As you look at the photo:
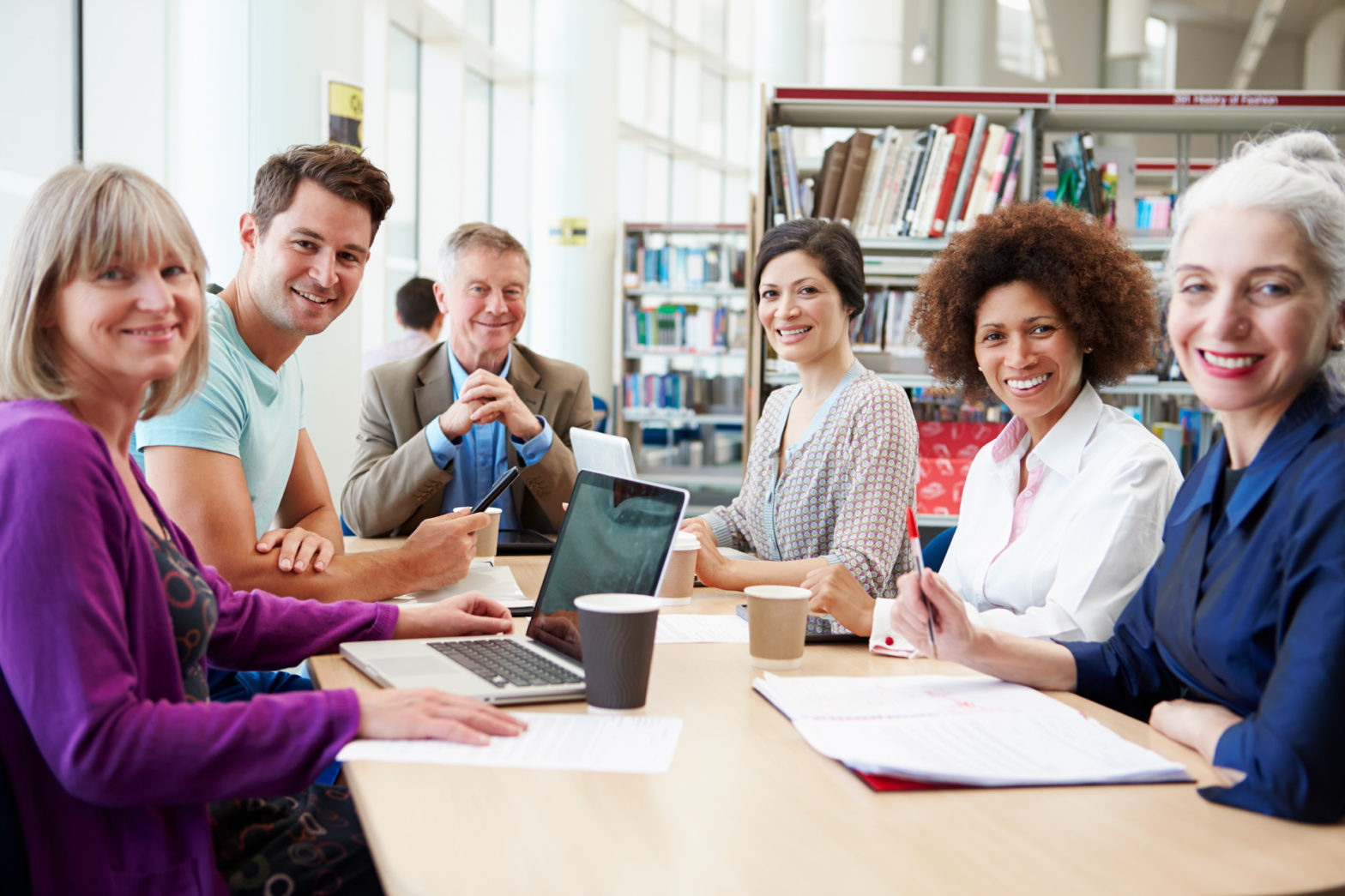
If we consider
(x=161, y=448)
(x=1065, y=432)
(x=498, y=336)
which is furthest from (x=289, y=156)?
(x=1065, y=432)

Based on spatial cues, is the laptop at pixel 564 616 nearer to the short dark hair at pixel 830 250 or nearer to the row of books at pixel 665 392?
the short dark hair at pixel 830 250

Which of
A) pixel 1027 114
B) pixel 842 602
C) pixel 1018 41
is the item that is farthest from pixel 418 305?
pixel 1018 41

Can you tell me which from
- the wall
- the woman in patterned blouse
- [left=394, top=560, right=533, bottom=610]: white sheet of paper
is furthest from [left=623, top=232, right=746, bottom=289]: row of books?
[left=394, top=560, right=533, bottom=610]: white sheet of paper

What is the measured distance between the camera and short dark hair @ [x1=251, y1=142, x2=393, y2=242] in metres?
2.06

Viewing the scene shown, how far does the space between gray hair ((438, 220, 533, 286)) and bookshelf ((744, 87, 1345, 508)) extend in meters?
1.08

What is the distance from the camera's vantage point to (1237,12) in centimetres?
1098

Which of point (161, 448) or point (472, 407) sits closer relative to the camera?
point (161, 448)

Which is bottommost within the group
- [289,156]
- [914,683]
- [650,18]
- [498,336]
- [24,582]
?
[914,683]

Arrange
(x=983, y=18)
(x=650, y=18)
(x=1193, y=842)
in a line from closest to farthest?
(x=1193, y=842) < (x=650, y=18) < (x=983, y=18)

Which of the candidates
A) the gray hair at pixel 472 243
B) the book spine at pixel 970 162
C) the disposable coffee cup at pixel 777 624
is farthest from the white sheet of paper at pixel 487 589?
the book spine at pixel 970 162

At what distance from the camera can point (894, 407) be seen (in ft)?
6.95

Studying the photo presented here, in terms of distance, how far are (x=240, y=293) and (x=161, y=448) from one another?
0.43 metres

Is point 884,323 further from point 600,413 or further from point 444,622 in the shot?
point 444,622

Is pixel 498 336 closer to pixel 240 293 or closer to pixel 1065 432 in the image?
pixel 240 293
